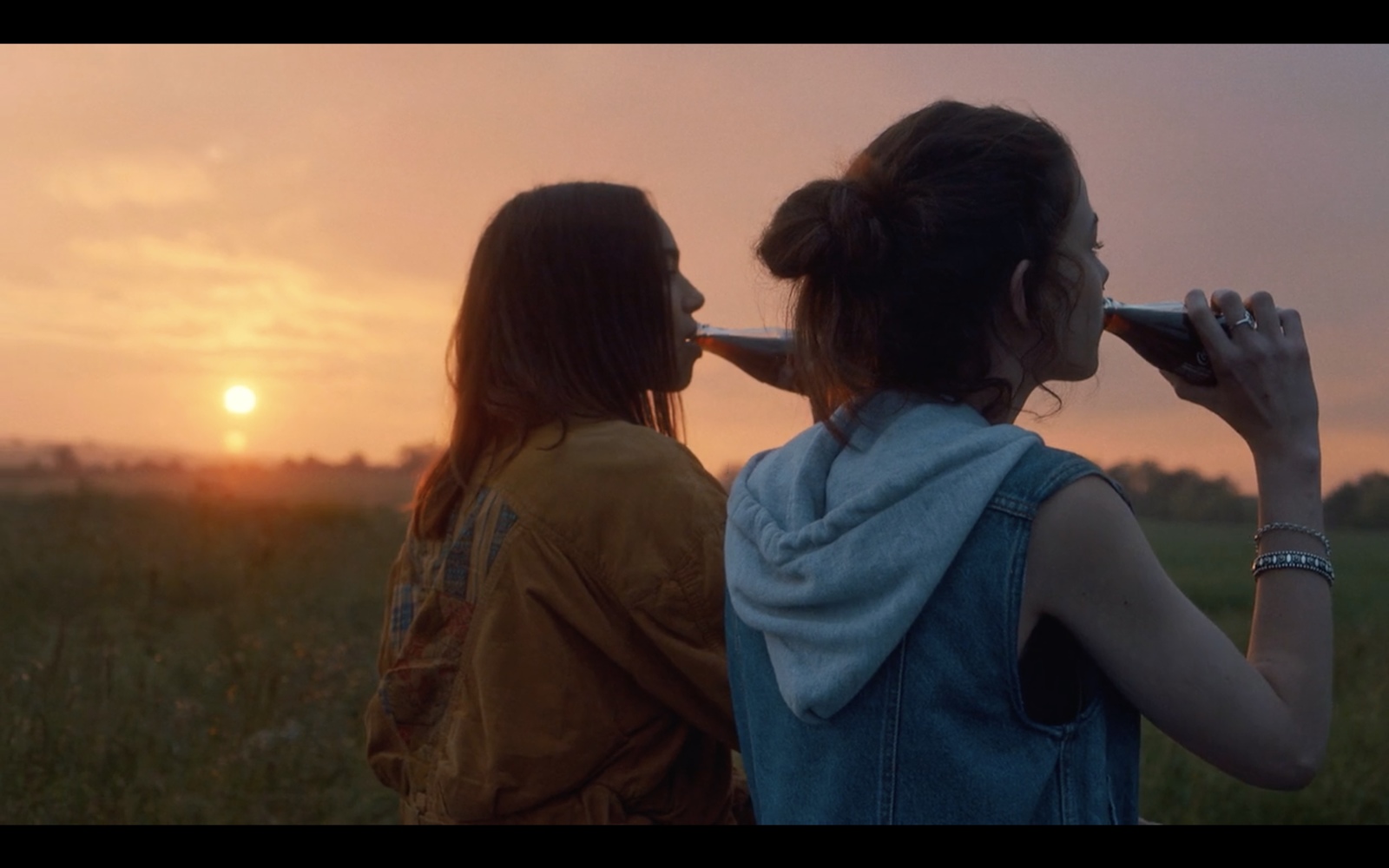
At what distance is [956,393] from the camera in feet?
5.20

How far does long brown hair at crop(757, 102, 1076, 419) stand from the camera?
1554 millimetres

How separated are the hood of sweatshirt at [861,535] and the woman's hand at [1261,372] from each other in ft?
1.39

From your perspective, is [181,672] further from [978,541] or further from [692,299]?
[978,541]

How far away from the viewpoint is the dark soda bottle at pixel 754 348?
2.81 meters

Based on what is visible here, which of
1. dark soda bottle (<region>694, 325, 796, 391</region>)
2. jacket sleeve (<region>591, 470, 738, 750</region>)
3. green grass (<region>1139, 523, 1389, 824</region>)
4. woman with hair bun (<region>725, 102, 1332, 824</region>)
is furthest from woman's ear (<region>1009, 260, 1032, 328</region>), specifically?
green grass (<region>1139, 523, 1389, 824</region>)

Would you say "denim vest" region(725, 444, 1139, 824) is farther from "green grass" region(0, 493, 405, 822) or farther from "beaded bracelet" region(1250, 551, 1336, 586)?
"green grass" region(0, 493, 405, 822)

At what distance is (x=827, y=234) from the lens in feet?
5.23

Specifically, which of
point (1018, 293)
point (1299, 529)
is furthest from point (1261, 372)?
point (1018, 293)

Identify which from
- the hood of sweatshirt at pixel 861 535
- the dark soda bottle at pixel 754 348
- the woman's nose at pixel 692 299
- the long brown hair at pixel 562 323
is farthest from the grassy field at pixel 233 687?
the hood of sweatshirt at pixel 861 535

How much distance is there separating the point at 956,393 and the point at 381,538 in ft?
29.3

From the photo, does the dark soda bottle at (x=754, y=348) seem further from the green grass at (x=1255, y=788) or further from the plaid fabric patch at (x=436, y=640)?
the green grass at (x=1255, y=788)

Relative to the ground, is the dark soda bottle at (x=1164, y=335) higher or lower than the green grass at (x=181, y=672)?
higher

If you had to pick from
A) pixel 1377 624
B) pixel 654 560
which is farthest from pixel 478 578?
pixel 1377 624

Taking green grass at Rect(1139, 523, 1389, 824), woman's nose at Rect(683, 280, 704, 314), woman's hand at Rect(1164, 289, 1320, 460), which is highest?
woman's nose at Rect(683, 280, 704, 314)
